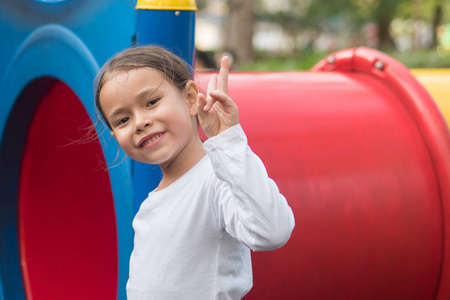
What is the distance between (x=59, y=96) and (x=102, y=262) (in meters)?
0.66

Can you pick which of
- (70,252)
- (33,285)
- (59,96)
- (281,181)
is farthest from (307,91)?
(33,285)

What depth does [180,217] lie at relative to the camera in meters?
1.20

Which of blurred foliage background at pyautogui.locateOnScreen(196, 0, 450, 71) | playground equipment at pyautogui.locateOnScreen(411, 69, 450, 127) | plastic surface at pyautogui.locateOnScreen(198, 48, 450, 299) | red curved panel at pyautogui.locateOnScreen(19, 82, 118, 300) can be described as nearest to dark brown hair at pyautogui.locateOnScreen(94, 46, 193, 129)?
plastic surface at pyautogui.locateOnScreen(198, 48, 450, 299)

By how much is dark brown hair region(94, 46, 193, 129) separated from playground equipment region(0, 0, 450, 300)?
14cm

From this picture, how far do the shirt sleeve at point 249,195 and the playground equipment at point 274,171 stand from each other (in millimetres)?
396

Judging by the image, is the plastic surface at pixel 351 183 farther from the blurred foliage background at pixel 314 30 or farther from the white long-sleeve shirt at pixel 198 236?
the blurred foliage background at pixel 314 30

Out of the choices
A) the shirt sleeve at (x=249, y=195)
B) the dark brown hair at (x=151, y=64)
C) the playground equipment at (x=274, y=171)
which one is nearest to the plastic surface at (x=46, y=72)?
the playground equipment at (x=274, y=171)

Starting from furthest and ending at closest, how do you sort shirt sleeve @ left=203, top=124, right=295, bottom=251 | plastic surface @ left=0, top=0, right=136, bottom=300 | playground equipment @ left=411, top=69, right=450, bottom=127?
playground equipment @ left=411, top=69, right=450, bottom=127, plastic surface @ left=0, top=0, right=136, bottom=300, shirt sleeve @ left=203, top=124, right=295, bottom=251

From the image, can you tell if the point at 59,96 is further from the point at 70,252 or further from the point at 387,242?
the point at 387,242

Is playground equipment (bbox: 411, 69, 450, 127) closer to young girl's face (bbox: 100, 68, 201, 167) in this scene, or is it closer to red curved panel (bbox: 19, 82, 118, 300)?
red curved panel (bbox: 19, 82, 118, 300)

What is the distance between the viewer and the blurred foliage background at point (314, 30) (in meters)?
9.13

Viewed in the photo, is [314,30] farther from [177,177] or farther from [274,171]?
[177,177]

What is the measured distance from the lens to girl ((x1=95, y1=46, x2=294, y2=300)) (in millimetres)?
1147

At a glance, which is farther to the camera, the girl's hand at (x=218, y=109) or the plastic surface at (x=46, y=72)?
the plastic surface at (x=46, y=72)
